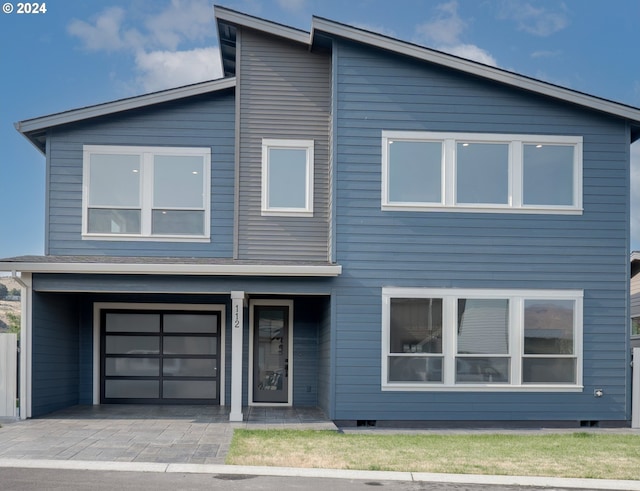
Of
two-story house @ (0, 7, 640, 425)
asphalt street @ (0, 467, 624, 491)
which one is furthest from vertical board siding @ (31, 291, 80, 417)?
asphalt street @ (0, 467, 624, 491)

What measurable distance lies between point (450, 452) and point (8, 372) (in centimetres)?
780

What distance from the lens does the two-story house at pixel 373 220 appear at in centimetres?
1342

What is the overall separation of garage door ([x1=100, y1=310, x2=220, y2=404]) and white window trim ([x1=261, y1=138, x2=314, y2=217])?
116 inches

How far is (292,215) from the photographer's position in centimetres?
1446

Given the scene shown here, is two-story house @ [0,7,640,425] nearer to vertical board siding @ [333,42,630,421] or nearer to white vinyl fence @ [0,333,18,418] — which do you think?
vertical board siding @ [333,42,630,421]

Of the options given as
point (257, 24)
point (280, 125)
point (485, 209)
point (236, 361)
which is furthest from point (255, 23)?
point (236, 361)

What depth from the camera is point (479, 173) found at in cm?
1388

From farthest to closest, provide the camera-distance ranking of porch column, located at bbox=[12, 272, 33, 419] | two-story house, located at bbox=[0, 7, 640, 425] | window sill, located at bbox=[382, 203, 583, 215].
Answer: window sill, located at bbox=[382, 203, 583, 215] < two-story house, located at bbox=[0, 7, 640, 425] < porch column, located at bbox=[12, 272, 33, 419]

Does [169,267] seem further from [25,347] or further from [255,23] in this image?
[255,23]

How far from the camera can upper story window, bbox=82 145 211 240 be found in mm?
14578

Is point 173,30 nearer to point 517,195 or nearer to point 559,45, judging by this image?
point 559,45

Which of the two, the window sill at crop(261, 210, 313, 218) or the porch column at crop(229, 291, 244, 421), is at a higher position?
the window sill at crop(261, 210, 313, 218)

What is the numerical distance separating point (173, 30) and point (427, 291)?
19682mm

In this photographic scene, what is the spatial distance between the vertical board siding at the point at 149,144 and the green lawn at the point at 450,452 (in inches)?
171
